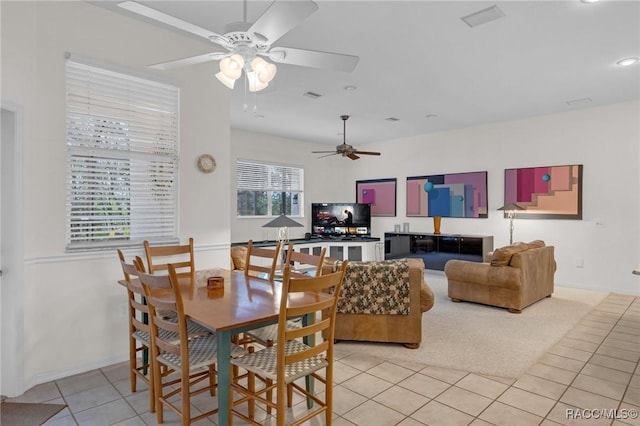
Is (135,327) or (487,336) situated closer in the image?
(135,327)

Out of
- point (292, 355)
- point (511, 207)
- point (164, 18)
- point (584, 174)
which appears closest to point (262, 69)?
point (164, 18)

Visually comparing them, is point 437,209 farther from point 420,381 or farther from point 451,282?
point 420,381

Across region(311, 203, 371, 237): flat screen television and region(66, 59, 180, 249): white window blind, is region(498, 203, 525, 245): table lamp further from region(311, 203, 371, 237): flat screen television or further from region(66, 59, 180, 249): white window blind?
region(66, 59, 180, 249): white window blind

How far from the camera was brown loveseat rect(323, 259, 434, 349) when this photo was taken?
3377 millimetres

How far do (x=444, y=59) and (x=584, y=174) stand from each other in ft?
11.6

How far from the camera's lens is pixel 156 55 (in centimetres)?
330

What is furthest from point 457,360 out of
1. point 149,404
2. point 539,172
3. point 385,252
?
point 385,252

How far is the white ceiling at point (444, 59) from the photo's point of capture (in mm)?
2957

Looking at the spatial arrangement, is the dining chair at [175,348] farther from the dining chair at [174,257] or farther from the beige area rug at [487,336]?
the beige area rug at [487,336]

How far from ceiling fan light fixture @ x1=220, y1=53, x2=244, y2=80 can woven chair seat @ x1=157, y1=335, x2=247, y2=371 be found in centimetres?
161

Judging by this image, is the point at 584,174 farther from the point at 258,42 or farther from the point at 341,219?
the point at 258,42

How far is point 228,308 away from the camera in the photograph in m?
2.06

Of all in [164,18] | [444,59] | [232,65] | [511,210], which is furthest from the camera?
[511,210]

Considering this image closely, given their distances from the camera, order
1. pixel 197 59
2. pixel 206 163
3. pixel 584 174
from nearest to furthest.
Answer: pixel 197 59, pixel 206 163, pixel 584 174
